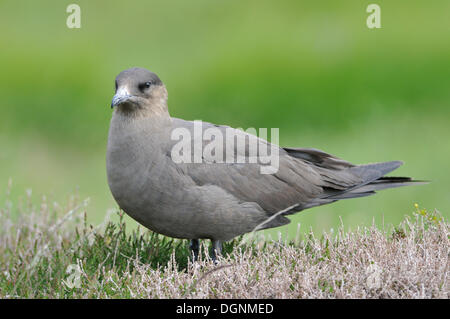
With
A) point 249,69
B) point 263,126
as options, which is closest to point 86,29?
point 249,69

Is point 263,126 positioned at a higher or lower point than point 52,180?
higher

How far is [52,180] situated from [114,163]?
Answer: 17.3ft

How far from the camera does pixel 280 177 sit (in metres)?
5.84

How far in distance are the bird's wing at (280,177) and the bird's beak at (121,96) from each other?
1.50 feet

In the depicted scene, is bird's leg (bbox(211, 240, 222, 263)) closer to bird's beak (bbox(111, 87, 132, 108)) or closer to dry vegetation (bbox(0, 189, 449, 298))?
dry vegetation (bbox(0, 189, 449, 298))

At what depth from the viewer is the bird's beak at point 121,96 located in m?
5.24

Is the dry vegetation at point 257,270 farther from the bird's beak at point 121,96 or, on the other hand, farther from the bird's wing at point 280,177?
the bird's beak at point 121,96

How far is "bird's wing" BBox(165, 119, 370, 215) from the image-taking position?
5.49m

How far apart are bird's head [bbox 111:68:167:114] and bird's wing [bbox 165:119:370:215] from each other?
9.2 inches

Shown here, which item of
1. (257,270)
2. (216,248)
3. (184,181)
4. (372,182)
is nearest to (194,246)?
(216,248)

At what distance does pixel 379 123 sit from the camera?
10.9 m

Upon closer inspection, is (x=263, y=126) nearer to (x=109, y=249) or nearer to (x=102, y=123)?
(x=102, y=123)

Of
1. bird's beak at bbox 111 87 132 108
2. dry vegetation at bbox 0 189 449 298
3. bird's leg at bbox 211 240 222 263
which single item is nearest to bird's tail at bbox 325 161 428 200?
dry vegetation at bbox 0 189 449 298

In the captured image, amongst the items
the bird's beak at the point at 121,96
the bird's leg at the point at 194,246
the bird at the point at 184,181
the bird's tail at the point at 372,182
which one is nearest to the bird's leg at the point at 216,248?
the bird at the point at 184,181
